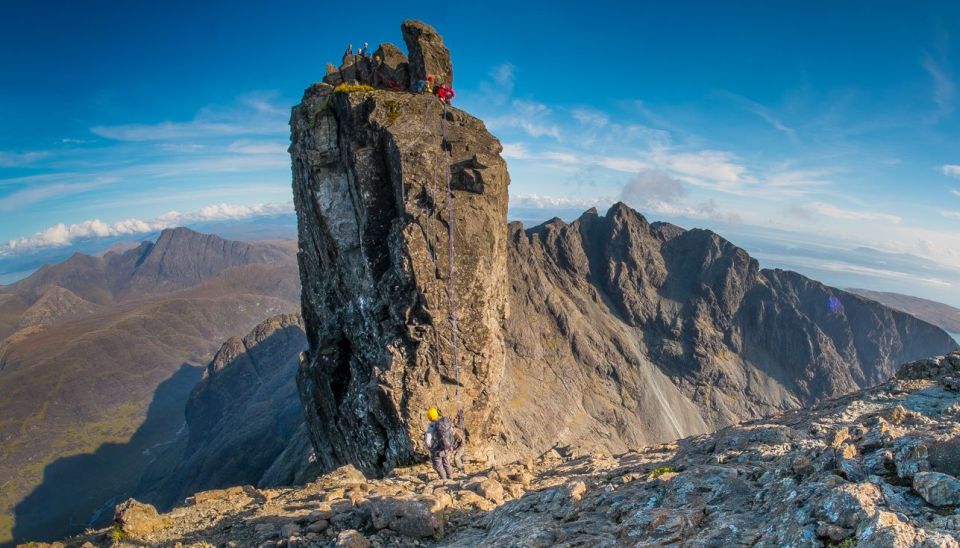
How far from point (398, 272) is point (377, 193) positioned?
698 centimetres

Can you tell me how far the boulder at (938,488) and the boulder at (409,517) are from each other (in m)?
11.3

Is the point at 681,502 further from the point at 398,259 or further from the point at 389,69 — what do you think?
the point at 389,69

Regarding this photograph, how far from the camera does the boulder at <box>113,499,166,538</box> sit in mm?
17091

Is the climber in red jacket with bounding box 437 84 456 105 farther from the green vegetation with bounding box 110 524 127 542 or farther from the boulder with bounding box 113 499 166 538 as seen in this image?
the green vegetation with bounding box 110 524 127 542

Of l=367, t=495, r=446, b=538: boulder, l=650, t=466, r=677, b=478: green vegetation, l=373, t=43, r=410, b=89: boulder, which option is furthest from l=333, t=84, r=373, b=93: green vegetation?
l=650, t=466, r=677, b=478: green vegetation

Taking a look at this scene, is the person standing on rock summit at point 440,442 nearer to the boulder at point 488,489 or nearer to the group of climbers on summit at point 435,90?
the boulder at point 488,489

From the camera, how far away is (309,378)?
140 feet

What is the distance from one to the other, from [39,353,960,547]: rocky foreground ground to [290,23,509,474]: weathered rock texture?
35.1ft

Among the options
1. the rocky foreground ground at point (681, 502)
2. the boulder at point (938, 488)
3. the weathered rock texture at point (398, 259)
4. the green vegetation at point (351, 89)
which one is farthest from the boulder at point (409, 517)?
the green vegetation at point (351, 89)

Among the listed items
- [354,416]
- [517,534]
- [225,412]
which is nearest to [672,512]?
[517,534]

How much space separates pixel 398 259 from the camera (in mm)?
33969

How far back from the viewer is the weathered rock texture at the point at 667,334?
112969 millimetres

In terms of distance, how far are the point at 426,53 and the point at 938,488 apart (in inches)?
1725

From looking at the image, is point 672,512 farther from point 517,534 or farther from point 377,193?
point 377,193
